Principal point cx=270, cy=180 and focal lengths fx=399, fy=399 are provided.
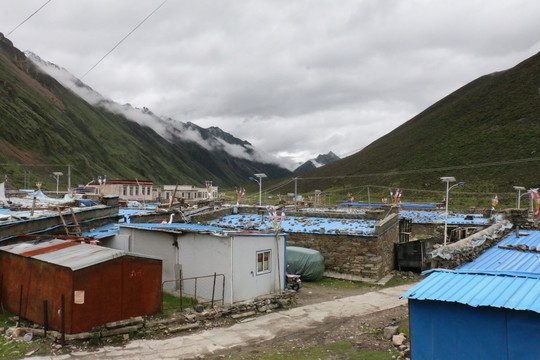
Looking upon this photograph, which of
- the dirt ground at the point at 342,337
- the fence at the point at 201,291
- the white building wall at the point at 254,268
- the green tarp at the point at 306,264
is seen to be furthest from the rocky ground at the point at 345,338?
the green tarp at the point at 306,264

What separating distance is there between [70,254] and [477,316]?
12.7m

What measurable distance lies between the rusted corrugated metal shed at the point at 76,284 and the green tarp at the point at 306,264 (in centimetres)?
948

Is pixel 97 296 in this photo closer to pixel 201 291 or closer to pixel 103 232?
pixel 201 291

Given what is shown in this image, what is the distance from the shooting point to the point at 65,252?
47.2ft

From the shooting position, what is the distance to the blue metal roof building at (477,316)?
26.0 feet

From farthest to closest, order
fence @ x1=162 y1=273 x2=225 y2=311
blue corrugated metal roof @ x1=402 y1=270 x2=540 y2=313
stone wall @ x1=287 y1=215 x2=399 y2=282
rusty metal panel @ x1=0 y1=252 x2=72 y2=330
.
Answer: stone wall @ x1=287 y1=215 x2=399 y2=282
fence @ x1=162 y1=273 x2=225 y2=311
rusty metal panel @ x1=0 y1=252 x2=72 y2=330
blue corrugated metal roof @ x1=402 y1=270 x2=540 y2=313

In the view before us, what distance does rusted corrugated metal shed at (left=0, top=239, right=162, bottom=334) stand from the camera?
1258cm

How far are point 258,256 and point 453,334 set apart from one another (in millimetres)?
10365

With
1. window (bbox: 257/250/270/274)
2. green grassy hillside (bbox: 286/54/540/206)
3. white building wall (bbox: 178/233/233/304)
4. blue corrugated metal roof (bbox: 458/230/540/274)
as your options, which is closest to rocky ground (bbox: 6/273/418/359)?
white building wall (bbox: 178/233/233/304)

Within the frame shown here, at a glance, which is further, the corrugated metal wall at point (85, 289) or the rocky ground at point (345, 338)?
the corrugated metal wall at point (85, 289)

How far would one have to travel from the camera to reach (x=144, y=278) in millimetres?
14438

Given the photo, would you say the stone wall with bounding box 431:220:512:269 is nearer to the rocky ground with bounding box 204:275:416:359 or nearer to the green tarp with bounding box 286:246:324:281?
the rocky ground with bounding box 204:275:416:359

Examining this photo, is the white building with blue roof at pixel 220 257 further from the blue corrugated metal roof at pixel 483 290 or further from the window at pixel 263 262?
the blue corrugated metal roof at pixel 483 290

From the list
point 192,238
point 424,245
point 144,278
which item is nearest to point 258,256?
point 192,238
